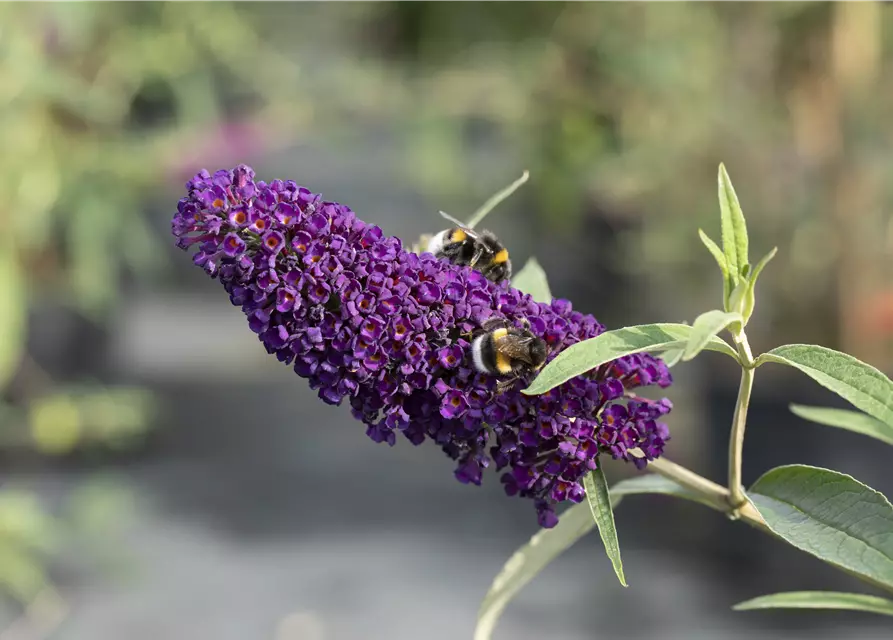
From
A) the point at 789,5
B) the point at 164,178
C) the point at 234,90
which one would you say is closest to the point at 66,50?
the point at 164,178

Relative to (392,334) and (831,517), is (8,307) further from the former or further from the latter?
(831,517)

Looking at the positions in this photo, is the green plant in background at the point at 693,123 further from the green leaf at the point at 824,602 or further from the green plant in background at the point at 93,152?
the green leaf at the point at 824,602

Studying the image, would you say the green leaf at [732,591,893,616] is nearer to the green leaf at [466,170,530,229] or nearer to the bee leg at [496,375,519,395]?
the bee leg at [496,375,519,395]

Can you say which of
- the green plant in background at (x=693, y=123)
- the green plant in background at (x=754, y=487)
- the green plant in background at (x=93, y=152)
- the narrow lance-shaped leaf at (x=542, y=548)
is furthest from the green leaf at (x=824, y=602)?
the green plant in background at (x=693, y=123)

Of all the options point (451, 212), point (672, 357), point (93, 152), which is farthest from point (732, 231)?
point (451, 212)

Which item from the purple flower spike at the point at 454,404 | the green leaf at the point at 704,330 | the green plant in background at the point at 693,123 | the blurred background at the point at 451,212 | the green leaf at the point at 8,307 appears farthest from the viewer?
the green plant in background at the point at 693,123

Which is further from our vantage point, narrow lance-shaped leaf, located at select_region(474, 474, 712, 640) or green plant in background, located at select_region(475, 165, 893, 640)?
narrow lance-shaped leaf, located at select_region(474, 474, 712, 640)

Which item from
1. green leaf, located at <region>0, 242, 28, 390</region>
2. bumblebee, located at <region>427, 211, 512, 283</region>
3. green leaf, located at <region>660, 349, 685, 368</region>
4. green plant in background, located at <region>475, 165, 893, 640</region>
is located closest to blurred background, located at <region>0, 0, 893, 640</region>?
green leaf, located at <region>0, 242, 28, 390</region>
